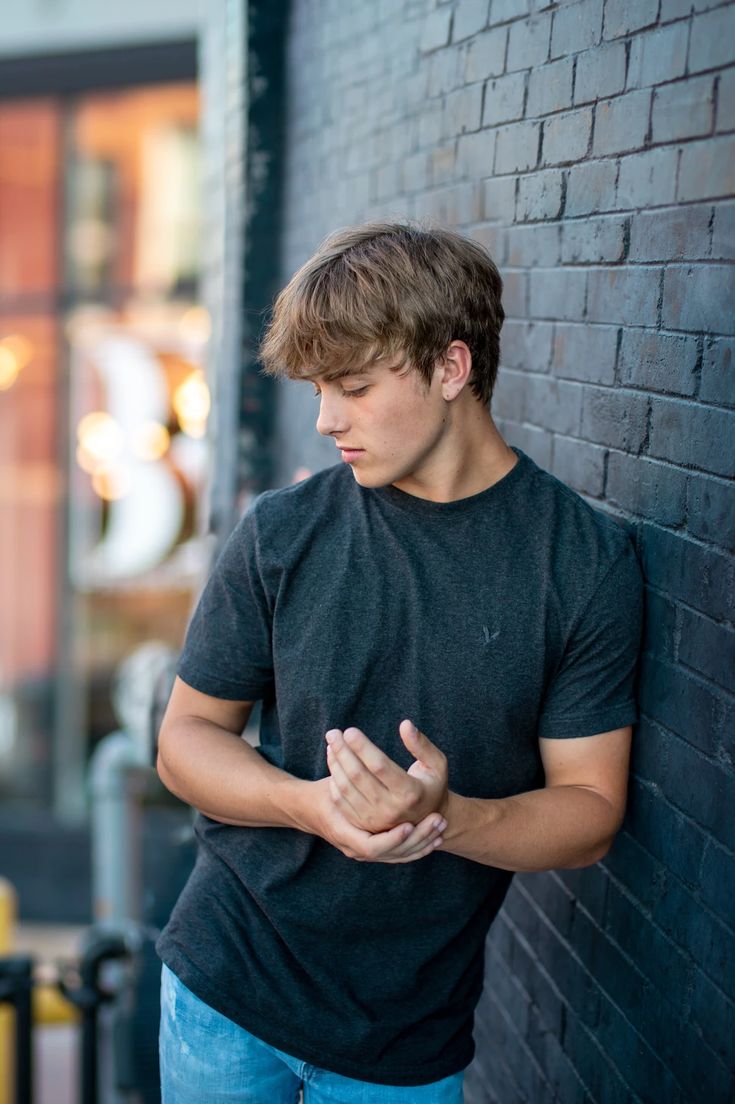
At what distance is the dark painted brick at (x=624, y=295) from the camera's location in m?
2.23

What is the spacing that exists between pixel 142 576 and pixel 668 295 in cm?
733

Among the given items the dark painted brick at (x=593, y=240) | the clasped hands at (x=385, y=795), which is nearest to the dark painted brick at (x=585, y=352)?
the dark painted brick at (x=593, y=240)

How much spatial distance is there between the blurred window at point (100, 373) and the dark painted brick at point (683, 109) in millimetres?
6885

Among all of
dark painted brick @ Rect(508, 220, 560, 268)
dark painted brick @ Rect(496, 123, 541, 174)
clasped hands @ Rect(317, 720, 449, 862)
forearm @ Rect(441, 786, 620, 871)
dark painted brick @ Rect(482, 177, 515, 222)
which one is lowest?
forearm @ Rect(441, 786, 620, 871)

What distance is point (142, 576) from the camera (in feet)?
30.1

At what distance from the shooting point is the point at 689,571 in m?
2.09

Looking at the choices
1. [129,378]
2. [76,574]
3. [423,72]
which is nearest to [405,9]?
[423,72]

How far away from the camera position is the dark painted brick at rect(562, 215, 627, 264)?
7.75 feet

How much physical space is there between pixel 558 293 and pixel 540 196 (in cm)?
23

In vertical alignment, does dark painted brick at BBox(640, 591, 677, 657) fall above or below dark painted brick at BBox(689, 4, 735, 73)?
below

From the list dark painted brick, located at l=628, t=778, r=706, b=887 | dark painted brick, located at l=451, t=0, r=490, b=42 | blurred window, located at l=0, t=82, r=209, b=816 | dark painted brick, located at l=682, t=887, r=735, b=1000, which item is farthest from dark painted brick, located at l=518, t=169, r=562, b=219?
blurred window, located at l=0, t=82, r=209, b=816

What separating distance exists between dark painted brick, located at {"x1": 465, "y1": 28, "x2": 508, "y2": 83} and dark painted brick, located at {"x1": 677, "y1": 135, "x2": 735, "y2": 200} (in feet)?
3.20

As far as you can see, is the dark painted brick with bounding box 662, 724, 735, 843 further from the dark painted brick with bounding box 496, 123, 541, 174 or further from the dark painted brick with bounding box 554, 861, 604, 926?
the dark painted brick with bounding box 496, 123, 541, 174

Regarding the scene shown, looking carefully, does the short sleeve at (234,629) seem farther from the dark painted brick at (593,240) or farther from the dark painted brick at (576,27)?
the dark painted brick at (576,27)
